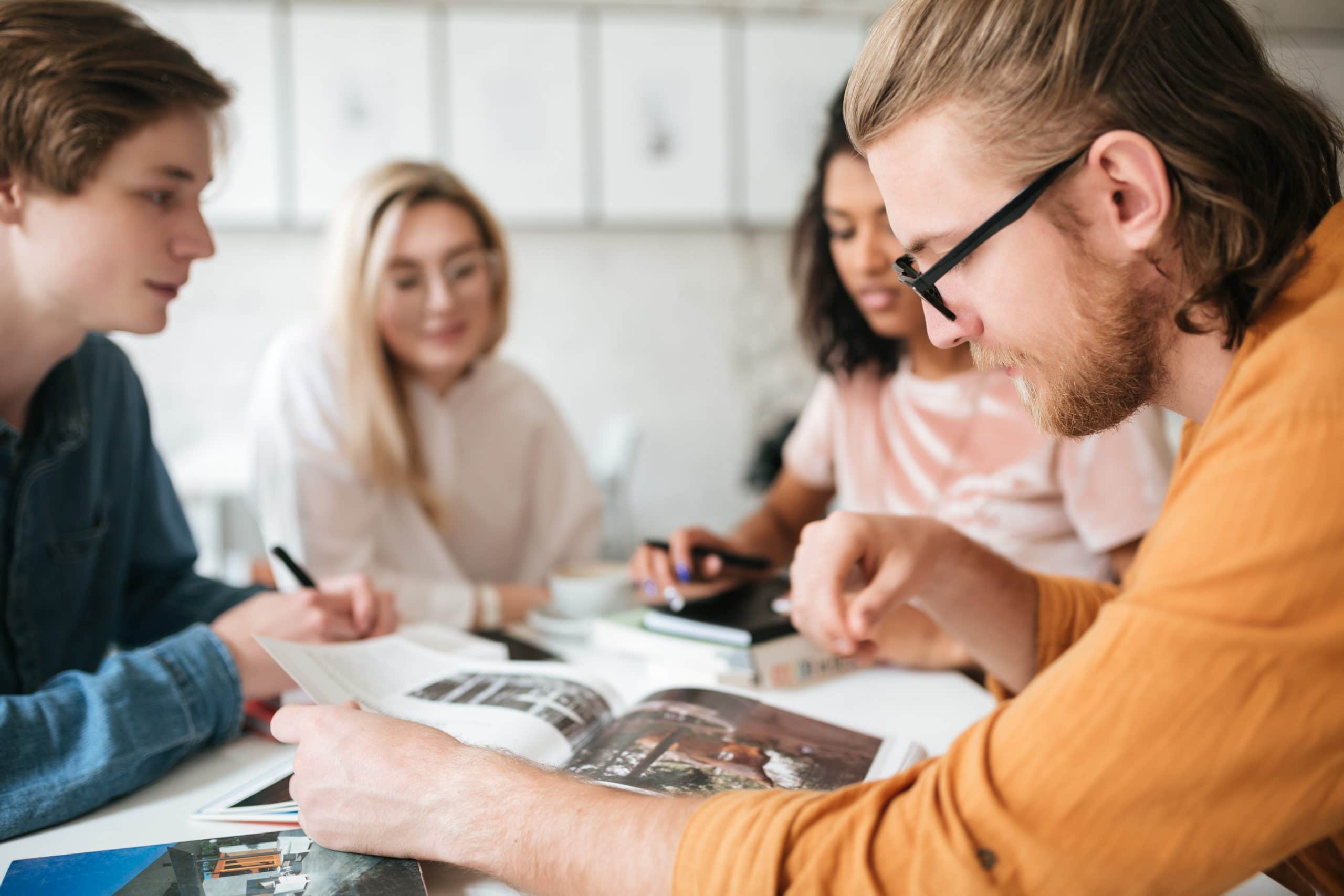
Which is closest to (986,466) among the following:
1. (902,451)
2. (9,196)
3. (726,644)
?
(902,451)

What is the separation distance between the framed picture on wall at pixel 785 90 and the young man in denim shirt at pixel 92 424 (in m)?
3.10

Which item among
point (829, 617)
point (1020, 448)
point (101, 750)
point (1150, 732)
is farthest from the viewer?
point (1020, 448)

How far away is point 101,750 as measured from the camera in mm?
878

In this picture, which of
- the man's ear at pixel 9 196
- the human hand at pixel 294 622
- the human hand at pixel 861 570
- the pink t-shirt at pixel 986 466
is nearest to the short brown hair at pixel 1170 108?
the human hand at pixel 861 570

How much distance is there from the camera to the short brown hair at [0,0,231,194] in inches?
40.7

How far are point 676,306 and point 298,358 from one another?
2471mm

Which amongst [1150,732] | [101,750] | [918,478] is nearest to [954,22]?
[1150,732]

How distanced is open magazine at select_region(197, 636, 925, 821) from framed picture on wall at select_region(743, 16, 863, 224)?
3.32 m

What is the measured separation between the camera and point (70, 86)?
105 centimetres

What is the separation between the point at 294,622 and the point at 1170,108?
1009 mm

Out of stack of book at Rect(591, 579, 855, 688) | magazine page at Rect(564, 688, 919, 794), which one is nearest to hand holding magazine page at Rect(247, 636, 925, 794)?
magazine page at Rect(564, 688, 919, 794)

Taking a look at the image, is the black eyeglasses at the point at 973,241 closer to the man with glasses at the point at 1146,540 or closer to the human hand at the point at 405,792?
the man with glasses at the point at 1146,540

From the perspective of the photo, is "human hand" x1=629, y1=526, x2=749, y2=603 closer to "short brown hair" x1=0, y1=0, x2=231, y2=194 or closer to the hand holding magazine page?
the hand holding magazine page

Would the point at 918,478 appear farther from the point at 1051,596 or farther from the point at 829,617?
the point at 829,617
